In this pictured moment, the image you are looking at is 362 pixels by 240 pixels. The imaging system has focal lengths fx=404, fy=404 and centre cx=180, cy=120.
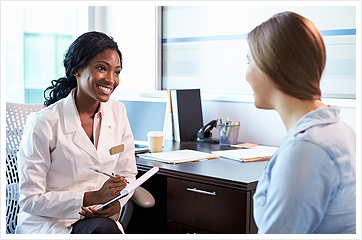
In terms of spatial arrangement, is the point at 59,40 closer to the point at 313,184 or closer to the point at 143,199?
the point at 143,199

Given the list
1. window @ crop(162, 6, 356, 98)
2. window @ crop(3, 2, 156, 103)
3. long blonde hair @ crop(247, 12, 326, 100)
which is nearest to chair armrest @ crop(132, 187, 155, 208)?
long blonde hair @ crop(247, 12, 326, 100)

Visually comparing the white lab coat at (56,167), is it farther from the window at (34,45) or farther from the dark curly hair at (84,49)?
the window at (34,45)

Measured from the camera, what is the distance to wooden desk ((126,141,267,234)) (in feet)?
4.75

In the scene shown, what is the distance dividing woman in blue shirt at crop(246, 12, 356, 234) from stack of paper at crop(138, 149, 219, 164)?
35.9 inches

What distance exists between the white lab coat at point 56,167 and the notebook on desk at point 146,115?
2.50 ft

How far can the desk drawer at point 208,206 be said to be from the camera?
1.45 metres

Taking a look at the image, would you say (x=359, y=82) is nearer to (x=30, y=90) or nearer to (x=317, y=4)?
(x=317, y=4)

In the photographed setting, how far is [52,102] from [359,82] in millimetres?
1348

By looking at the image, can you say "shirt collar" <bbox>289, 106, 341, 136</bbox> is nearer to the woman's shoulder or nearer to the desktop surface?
the desktop surface

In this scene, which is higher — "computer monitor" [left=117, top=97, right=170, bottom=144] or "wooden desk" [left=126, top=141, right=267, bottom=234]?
"computer monitor" [left=117, top=97, right=170, bottom=144]

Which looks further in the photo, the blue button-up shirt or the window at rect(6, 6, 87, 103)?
the window at rect(6, 6, 87, 103)

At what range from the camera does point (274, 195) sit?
2.65ft

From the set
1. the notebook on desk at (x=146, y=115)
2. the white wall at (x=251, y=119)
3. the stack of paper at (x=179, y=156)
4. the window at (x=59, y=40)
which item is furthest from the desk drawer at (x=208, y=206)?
the window at (x=59, y=40)

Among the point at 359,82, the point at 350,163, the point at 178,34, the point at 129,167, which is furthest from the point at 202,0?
the point at 350,163
